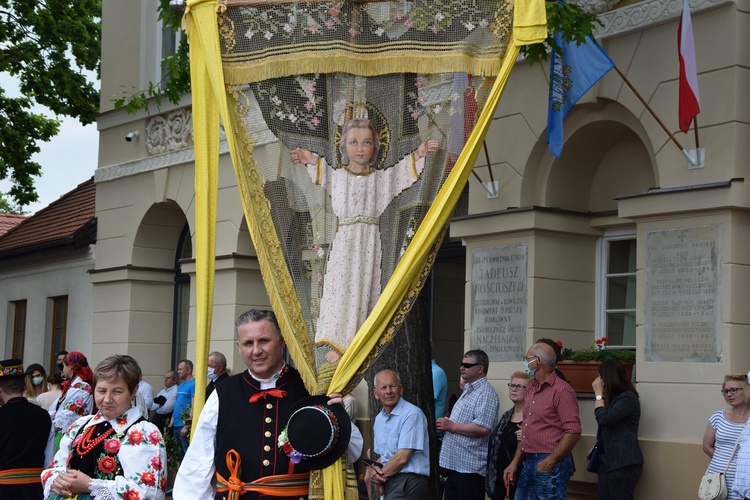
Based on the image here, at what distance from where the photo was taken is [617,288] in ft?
41.9

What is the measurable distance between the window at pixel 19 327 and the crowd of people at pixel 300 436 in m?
10.2

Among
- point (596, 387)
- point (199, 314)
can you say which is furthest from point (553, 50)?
point (199, 314)

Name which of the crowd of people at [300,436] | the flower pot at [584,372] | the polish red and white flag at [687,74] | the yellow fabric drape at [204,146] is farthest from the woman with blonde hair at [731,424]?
the yellow fabric drape at [204,146]

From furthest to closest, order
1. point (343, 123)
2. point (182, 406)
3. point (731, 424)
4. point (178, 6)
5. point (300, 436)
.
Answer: point (182, 406) → point (731, 424) → point (178, 6) → point (343, 123) → point (300, 436)

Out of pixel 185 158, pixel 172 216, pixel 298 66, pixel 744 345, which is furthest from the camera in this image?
pixel 172 216

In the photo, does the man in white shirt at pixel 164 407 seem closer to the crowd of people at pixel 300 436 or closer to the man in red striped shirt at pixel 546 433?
the crowd of people at pixel 300 436

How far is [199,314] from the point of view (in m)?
6.86

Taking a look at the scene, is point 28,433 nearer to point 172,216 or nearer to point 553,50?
point 553,50

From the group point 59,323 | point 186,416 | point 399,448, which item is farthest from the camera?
point 59,323

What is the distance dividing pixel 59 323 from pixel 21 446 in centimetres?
1523

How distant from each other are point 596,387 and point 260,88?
473 centimetres

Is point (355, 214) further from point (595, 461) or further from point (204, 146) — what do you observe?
point (595, 461)

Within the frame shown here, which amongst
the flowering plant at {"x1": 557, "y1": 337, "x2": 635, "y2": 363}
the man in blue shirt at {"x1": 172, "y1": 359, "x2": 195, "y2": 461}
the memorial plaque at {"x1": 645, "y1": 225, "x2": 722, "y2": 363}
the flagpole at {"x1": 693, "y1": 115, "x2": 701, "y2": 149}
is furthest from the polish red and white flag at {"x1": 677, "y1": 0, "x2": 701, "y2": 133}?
the man in blue shirt at {"x1": 172, "y1": 359, "x2": 195, "y2": 461}

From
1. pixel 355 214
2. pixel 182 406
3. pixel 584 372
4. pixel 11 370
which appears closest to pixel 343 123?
pixel 355 214
